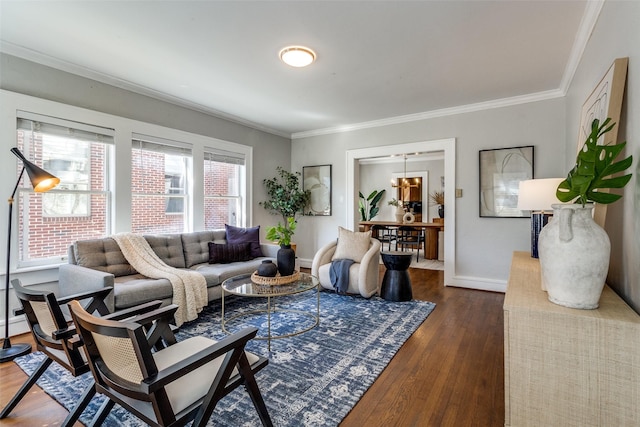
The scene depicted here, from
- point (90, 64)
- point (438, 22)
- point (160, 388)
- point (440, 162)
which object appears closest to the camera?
point (160, 388)

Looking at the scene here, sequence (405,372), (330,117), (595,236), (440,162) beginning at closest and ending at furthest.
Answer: (595,236)
(405,372)
(330,117)
(440,162)

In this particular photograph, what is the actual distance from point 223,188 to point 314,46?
2.94 metres

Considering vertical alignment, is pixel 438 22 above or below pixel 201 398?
above

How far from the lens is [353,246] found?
13.6ft

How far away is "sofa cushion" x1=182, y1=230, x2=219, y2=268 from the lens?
3852 mm

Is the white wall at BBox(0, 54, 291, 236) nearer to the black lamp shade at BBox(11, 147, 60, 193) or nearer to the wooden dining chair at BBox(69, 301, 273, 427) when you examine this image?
the black lamp shade at BBox(11, 147, 60, 193)

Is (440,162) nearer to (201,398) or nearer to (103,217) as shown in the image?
(103,217)

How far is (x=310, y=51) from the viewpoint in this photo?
2.84 m

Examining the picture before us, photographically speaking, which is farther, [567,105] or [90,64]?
[567,105]

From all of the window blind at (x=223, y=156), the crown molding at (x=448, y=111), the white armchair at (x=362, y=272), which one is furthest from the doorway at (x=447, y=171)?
the window blind at (x=223, y=156)

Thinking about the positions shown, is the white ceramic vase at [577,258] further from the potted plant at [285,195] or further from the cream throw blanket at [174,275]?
the potted plant at [285,195]

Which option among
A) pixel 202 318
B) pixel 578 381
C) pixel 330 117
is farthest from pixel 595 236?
pixel 330 117

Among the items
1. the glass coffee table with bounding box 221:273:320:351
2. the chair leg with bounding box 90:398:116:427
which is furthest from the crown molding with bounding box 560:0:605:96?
the chair leg with bounding box 90:398:116:427

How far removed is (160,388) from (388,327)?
232 centimetres
